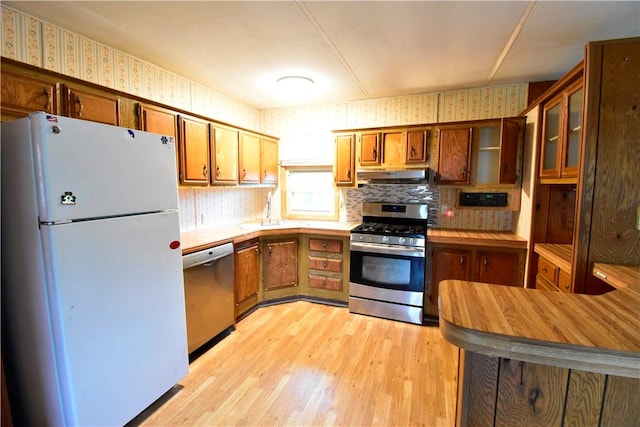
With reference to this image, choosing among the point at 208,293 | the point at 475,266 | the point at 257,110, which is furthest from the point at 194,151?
the point at 475,266

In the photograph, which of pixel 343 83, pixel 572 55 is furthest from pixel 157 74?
pixel 572 55

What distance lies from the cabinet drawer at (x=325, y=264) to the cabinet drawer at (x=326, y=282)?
0.35 feet

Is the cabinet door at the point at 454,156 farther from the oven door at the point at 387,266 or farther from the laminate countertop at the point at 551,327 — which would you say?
the laminate countertop at the point at 551,327

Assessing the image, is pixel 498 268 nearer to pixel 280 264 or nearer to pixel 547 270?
pixel 547 270

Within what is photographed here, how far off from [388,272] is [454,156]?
142 cm

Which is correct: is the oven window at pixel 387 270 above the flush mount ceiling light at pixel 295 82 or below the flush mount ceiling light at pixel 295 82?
below

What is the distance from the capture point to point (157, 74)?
2.68 meters

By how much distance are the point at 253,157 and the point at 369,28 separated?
194 cm

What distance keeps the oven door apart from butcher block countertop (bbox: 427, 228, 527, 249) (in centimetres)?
25

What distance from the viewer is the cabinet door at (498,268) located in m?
2.76

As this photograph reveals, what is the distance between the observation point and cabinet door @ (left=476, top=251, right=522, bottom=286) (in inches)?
109

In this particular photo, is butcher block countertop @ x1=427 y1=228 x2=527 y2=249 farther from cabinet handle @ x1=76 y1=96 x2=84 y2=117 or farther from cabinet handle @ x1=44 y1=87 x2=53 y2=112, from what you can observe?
cabinet handle @ x1=44 y1=87 x2=53 y2=112

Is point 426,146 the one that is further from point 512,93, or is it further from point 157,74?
point 157,74

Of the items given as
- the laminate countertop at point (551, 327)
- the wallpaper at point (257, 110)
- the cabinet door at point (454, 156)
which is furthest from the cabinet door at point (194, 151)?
the cabinet door at point (454, 156)
